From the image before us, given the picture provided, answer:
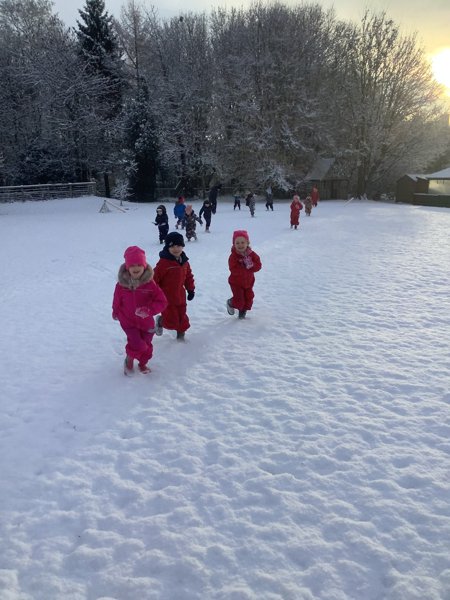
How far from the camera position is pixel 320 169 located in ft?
123

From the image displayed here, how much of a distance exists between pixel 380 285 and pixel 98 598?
7.99 meters

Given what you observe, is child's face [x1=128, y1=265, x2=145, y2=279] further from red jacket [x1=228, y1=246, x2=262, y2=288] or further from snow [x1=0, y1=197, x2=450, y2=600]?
red jacket [x1=228, y1=246, x2=262, y2=288]

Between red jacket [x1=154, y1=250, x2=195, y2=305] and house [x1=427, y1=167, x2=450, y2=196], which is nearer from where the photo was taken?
red jacket [x1=154, y1=250, x2=195, y2=305]

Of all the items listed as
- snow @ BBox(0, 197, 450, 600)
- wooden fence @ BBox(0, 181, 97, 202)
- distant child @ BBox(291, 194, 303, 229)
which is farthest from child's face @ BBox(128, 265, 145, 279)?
wooden fence @ BBox(0, 181, 97, 202)

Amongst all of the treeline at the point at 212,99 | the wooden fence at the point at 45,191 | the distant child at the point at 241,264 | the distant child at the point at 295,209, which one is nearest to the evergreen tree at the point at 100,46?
the treeline at the point at 212,99

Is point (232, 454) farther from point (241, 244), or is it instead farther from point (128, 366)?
point (241, 244)

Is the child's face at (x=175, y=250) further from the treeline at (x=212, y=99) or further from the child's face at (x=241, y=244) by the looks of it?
the treeline at (x=212, y=99)

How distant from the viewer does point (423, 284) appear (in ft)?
29.4

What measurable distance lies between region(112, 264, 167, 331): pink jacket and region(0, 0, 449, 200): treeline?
1154 inches

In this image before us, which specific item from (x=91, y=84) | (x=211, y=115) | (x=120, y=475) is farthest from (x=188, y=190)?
(x=120, y=475)

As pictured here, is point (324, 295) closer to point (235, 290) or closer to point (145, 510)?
point (235, 290)

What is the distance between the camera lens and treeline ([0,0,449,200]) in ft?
106

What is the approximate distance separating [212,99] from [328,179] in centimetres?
1205

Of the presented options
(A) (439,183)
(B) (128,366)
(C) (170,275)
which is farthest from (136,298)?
(A) (439,183)
